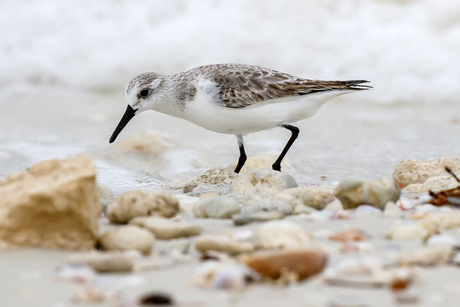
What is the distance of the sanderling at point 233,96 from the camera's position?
4.81m

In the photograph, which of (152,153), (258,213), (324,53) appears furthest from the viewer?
(324,53)

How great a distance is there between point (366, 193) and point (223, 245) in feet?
3.80

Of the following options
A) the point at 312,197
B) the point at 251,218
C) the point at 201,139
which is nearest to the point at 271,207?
the point at 251,218

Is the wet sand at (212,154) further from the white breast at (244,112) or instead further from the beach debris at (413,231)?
the white breast at (244,112)

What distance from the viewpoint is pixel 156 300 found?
1.96 meters

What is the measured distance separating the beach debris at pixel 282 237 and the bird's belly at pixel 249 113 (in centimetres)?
225

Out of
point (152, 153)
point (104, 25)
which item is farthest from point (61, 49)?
point (152, 153)

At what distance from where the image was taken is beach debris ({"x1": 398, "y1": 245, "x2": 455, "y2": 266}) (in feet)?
7.48

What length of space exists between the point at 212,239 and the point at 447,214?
1.19 metres

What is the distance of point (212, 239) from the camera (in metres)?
2.51

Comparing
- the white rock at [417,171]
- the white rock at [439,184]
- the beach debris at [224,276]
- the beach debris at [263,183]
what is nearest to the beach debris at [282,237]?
the beach debris at [224,276]

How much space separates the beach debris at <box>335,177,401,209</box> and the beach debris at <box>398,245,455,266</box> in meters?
0.96

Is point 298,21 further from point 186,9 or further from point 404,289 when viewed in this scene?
point 404,289

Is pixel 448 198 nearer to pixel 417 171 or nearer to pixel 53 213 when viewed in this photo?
pixel 417 171
